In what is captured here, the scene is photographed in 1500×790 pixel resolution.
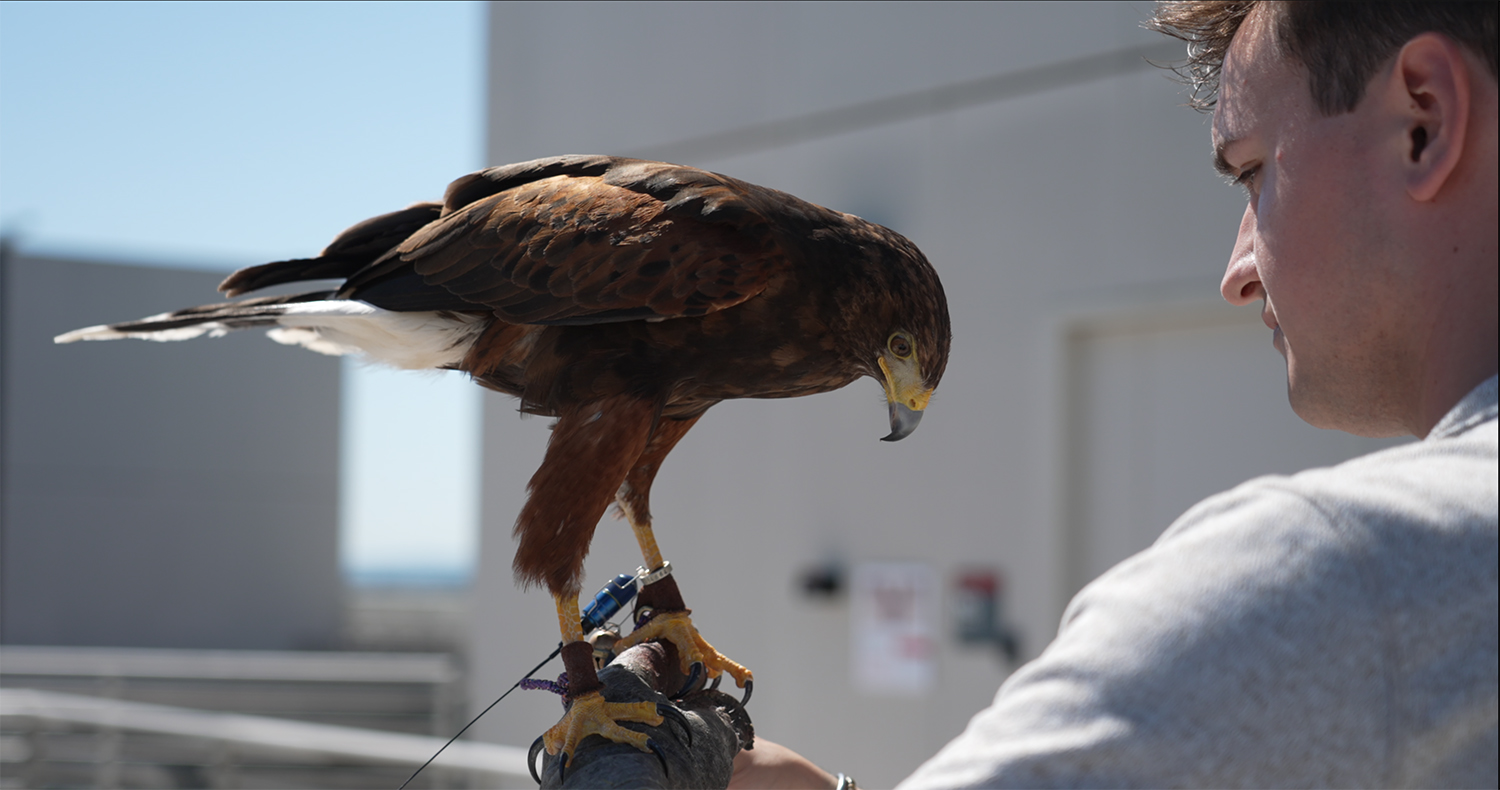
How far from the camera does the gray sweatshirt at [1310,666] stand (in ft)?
2.02

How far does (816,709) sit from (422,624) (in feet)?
51.8

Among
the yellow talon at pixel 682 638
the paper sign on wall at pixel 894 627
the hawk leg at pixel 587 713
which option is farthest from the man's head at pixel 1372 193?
the paper sign on wall at pixel 894 627

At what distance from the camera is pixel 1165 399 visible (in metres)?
5.27

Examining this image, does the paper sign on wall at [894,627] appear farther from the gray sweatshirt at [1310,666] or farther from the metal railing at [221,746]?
the gray sweatshirt at [1310,666]

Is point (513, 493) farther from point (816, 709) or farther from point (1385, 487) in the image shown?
point (1385, 487)

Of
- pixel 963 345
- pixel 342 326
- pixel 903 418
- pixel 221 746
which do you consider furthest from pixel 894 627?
pixel 342 326

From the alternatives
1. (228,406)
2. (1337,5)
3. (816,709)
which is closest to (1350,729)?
(1337,5)

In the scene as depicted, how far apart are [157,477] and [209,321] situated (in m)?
15.1

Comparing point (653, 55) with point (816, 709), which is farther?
point (653, 55)

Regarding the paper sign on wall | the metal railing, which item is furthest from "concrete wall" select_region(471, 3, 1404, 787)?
the metal railing

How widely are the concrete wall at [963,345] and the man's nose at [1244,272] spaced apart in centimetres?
396

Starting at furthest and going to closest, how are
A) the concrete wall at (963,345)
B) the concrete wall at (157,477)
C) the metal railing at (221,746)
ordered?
1. the concrete wall at (157,477)
2. the concrete wall at (963,345)
3. the metal railing at (221,746)

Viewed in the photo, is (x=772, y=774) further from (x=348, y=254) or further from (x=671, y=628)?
(x=348, y=254)

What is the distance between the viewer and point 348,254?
1967 millimetres
